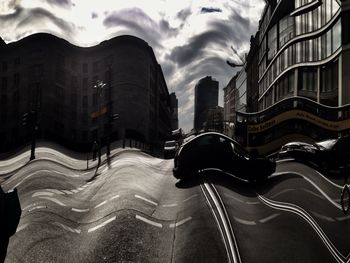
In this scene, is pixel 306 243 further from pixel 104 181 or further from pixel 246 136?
pixel 104 181

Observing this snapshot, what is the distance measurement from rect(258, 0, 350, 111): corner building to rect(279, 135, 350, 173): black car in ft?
2.17

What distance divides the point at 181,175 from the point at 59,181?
6939 millimetres

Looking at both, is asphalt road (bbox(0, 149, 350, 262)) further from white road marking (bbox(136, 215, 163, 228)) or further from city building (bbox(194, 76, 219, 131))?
city building (bbox(194, 76, 219, 131))

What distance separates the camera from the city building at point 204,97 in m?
7.17

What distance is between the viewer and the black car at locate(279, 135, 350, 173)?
4305 millimetres

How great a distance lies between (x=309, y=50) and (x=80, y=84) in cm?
597

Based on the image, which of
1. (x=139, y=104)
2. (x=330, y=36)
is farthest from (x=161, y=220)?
(x=330, y=36)

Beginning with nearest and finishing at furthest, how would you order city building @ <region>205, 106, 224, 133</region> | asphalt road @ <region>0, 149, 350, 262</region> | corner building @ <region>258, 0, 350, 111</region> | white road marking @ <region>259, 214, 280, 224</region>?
1. corner building @ <region>258, 0, 350, 111</region>
2. asphalt road @ <region>0, 149, 350, 262</region>
3. city building @ <region>205, 106, 224, 133</region>
4. white road marking @ <region>259, 214, 280, 224</region>

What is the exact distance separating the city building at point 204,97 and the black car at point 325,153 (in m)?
2.40

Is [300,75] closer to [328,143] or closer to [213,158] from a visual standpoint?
[328,143]

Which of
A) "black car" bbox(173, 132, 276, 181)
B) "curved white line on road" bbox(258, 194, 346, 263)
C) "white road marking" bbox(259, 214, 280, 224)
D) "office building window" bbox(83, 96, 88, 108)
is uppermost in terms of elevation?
"office building window" bbox(83, 96, 88, 108)

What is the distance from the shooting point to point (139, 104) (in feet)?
31.0

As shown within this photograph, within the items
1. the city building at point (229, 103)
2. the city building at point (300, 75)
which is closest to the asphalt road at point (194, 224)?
the city building at point (300, 75)

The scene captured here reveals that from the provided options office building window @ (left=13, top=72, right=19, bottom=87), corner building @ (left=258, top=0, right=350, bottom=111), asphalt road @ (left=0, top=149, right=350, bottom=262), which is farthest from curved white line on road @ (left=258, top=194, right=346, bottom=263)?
office building window @ (left=13, top=72, right=19, bottom=87)
